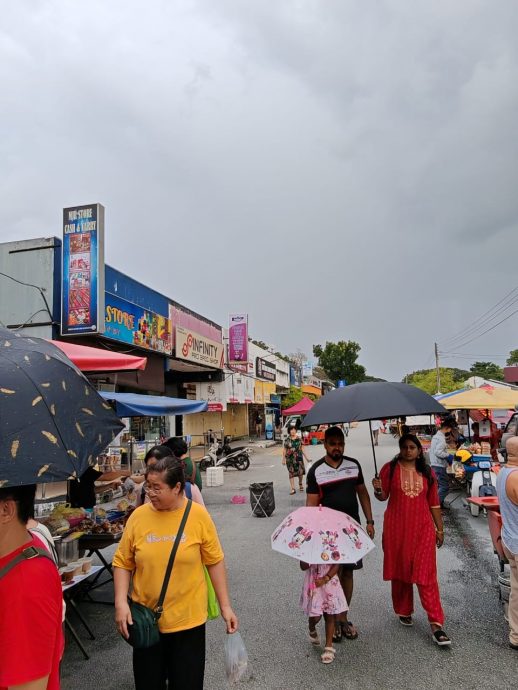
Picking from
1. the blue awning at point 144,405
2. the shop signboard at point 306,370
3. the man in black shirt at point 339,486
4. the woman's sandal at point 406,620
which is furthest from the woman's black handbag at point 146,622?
the shop signboard at point 306,370

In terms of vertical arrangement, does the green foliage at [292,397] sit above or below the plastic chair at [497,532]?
above

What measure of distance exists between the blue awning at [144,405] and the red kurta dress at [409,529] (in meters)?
4.43

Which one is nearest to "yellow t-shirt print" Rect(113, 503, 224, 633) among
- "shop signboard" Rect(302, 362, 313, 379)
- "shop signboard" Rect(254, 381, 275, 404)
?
"shop signboard" Rect(254, 381, 275, 404)

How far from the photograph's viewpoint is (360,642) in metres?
4.01

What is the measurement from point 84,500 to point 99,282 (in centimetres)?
713

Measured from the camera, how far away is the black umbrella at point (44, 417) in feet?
5.29

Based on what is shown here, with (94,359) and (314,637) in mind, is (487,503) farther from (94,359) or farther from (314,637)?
(94,359)

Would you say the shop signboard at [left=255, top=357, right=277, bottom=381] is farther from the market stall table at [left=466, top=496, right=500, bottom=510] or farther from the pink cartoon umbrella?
the pink cartoon umbrella

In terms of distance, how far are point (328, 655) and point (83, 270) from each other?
10.4m

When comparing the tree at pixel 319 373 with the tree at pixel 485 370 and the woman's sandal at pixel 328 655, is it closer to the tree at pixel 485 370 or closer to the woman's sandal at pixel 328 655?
the tree at pixel 485 370

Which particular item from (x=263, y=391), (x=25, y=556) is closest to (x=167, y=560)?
(x=25, y=556)

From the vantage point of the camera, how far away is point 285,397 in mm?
48344

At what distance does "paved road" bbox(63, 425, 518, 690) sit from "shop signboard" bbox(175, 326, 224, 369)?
11.5 meters

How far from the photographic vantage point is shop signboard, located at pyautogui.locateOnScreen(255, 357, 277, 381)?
3266 cm
